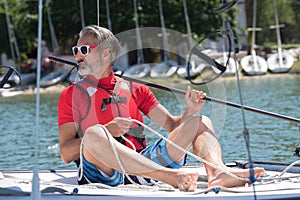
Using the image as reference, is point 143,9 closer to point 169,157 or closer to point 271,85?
point 271,85

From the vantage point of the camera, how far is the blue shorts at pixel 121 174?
463cm

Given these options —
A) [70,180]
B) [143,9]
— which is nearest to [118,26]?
Result: [143,9]

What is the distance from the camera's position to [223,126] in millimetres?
7156

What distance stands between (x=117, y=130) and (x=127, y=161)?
8.7 inches

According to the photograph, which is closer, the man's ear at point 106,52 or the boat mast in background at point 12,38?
the man's ear at point 106,52

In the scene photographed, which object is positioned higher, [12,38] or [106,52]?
[106,52]

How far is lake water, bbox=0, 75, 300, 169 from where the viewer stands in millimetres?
8977

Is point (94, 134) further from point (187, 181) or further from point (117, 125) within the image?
point (187, 181)

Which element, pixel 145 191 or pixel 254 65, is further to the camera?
pixel 254 65

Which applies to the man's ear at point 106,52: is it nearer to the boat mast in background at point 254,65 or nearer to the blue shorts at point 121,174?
the blue shorts at point 121,174

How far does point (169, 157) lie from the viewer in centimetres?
463

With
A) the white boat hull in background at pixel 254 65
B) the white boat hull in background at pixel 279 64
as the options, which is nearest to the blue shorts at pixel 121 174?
the white boat hull in background at pixel 254 65

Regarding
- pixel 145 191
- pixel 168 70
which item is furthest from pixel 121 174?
pixel 168 70

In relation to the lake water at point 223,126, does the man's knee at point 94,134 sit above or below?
above
